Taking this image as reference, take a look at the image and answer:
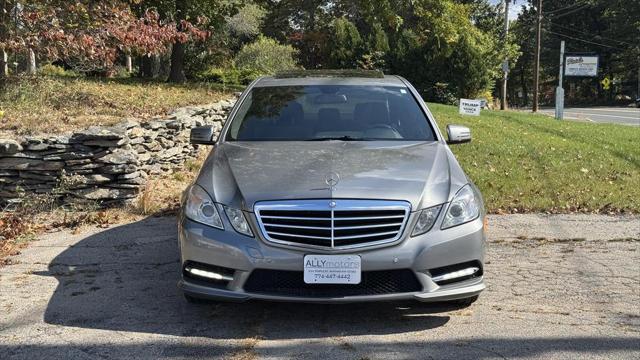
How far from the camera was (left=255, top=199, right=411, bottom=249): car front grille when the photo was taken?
3801mm

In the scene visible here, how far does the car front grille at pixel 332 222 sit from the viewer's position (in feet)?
12.5

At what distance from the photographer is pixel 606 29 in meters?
68.4

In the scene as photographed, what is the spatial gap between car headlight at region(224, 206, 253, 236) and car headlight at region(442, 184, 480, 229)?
1.19 m

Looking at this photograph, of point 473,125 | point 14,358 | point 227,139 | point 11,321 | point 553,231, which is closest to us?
point 14,358

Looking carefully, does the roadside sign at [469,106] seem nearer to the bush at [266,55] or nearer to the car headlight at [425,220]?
the car headlight at [425,220]

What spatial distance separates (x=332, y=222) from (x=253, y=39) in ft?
97.1

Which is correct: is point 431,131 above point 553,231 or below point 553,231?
above

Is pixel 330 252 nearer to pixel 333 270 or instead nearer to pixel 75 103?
pixel 333 270

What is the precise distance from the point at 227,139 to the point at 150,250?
1546mm

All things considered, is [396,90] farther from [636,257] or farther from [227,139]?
[636,257]

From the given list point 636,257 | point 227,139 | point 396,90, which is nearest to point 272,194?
point 227,139

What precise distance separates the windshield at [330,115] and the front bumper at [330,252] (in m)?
1.40

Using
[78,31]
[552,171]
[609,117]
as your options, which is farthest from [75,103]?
[609,117]

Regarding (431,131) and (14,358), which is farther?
(431,131)
